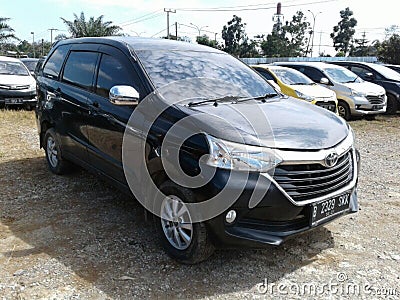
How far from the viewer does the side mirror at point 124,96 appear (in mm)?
3258

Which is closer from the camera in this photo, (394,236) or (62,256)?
(62,256)

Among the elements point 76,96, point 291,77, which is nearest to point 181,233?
point 76,96

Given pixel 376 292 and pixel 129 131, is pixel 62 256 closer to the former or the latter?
pixel 129 131

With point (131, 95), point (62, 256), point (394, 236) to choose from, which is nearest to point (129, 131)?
point (131, 95)

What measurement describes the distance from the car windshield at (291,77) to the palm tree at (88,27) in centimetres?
1984

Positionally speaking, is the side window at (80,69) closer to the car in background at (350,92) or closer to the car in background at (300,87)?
the car in background at (300,87)

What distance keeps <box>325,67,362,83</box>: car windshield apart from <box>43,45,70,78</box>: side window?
819cm

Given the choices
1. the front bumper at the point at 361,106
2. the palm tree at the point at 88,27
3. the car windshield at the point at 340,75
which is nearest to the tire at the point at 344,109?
the front bumper at the point at 361,106

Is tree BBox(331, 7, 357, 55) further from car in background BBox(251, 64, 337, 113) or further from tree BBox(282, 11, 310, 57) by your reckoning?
car in background BBox(251, 64, 337, 113)

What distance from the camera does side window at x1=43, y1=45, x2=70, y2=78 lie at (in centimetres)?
499

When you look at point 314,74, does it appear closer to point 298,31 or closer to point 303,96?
point 303,96

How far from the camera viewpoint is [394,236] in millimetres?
3660

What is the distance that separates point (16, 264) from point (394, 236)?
3.23 m

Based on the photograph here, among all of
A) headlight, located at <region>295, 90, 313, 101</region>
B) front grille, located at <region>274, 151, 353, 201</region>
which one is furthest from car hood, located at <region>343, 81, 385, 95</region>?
front grille, located at <region>274, 151, 353, 201</region>
